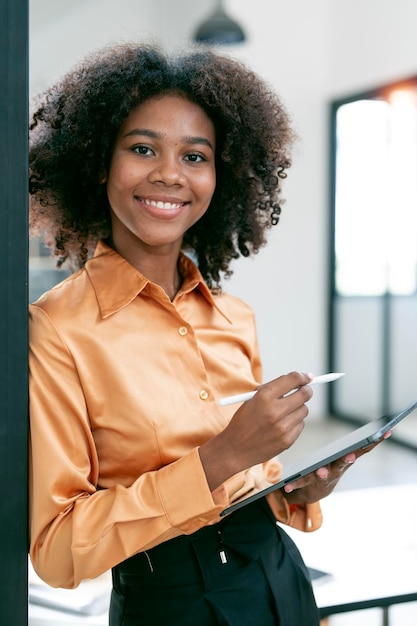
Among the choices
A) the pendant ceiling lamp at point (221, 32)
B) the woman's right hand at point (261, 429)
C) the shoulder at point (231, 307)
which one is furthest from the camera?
the pendant ceiling lamp at point (221, 32)

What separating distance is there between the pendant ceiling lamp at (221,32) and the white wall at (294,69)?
0.79m

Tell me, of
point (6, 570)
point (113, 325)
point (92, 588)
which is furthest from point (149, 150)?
point (92, 588)

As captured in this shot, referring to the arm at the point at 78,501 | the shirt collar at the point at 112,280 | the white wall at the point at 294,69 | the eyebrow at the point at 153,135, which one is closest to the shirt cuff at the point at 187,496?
the arm at the point at 78,501

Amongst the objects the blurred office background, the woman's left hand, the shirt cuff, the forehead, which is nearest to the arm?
the shirt cuff

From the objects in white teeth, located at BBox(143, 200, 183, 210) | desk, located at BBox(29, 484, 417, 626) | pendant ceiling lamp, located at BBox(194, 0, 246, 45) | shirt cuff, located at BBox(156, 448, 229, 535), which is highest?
pendant ceiling lamp, located at BBox(194, 0, 246, 45)

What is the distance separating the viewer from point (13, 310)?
2.65 feet

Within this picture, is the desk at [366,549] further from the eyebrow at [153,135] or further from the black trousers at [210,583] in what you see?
the eyebrow at [153,135]

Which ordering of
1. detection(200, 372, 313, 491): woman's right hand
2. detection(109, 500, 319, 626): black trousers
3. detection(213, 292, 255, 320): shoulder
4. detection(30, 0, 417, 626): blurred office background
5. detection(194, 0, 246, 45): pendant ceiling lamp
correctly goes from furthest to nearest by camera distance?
detection(30, 0, 417, 626): blurred office background < detection(194, 0, 246, 45): pendant ceiling lamp < detection(213, 292, 255, 320): shoulder < detection(109, 500, 319, 626): black trousers < detection(200, 372, 313, 491): woman's right hand

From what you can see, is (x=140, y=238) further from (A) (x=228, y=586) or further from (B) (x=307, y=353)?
Answer: (B) (x=307, y=353)

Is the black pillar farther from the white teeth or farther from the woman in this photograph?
the white teeth

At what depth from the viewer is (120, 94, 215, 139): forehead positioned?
1.06 metres

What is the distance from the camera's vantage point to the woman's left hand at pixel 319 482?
1121mm

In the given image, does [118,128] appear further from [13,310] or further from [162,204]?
[13,310]

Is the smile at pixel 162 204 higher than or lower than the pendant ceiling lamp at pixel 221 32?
lower
